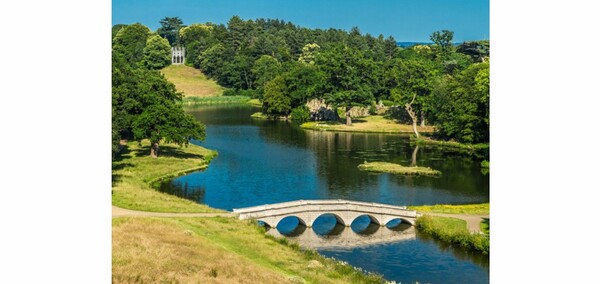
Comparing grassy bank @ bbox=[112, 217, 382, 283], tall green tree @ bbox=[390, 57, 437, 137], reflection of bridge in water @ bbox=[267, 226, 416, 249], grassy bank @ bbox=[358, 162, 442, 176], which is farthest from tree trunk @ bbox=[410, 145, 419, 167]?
grassy bank @ bbox=[112, 217, 382, 283]

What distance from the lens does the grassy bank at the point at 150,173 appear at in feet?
155

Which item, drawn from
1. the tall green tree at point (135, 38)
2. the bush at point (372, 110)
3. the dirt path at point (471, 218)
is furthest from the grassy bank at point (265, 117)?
the dirt path at point (471, 218)

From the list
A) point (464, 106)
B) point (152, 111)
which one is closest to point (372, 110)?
point (464, 106)

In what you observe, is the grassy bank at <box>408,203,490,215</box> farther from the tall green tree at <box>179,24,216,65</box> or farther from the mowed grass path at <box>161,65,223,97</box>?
the tall green tree at <box>179,24,216,65</box>

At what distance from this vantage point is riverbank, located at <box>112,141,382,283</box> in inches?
1174

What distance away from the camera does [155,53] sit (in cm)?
16938

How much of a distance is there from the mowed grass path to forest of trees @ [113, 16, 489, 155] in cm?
231

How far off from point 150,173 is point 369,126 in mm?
47983

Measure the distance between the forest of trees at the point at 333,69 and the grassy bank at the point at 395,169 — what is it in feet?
46.4

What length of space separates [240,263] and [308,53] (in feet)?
438

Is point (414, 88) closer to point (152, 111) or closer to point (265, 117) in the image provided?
point (265, 117)

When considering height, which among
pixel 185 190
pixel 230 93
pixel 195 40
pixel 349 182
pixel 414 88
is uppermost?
pixel 195 40
